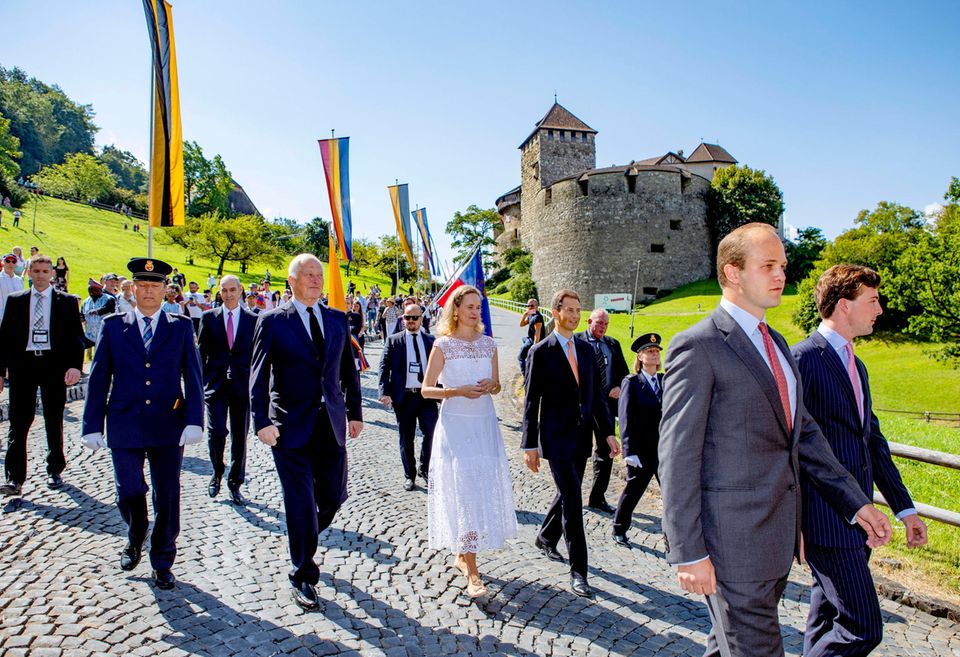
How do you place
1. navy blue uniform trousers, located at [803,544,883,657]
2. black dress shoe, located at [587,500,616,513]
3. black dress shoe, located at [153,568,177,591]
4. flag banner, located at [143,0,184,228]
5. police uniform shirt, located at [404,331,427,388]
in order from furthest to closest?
flag banner, located at [143,0,184,228] → police uniform shirt, located at [404,331,427,388] → black dress shoe, located at [587,500,616,513] → black dress shoe, located at [153,568,177,591] → navy blue uniform trousers, located at [803,544,883,657]

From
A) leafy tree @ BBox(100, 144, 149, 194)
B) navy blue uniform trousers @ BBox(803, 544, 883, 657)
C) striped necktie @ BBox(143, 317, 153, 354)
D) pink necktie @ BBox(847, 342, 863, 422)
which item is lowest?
navy blue uniform trousers @ BBox(803, 544, 883, 657)

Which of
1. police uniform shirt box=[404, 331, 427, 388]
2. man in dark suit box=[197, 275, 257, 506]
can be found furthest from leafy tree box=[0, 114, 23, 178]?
police uniform shirt box=[404, 331, 427, 388]

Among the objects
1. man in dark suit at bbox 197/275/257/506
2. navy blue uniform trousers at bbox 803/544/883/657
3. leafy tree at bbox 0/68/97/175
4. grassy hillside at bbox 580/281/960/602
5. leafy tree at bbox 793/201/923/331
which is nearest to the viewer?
navy blue uniform trousers at bbox 803/544/883/657

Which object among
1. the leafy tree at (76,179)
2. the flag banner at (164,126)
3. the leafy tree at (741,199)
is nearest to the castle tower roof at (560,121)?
the leafy tree at (741,199)

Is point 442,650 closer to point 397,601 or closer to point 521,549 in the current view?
point 397,601

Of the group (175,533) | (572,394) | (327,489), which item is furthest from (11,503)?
(572,394)

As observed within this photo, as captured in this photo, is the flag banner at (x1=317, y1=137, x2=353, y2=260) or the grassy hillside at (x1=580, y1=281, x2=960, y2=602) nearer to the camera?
the grassy hillside at (x1=580, y1=281, x2=960, y2=602)

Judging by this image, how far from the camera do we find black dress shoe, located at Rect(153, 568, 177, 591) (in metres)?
4.16

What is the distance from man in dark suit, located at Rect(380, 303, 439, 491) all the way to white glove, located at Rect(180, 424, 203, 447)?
10.1ft

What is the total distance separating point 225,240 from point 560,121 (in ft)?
135

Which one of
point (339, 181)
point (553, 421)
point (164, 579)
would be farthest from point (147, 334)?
point (339, 181)

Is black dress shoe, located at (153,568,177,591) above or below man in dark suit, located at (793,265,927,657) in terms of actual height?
below

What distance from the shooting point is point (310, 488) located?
13.7ft

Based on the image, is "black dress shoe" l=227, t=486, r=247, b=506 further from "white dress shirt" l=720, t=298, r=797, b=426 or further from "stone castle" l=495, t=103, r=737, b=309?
"stone castle" l=495, t=103, r=737, b=309
